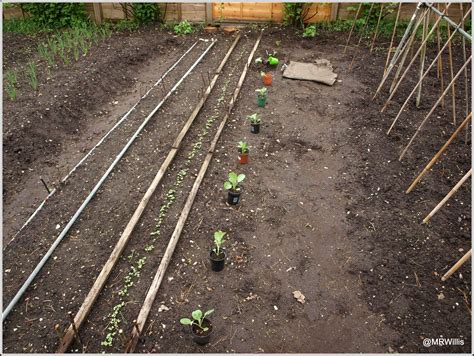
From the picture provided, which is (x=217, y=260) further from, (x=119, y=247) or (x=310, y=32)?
(x=310, y=32)

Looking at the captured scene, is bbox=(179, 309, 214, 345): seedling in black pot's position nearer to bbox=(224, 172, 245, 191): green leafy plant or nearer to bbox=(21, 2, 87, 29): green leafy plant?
bbox=(224, 172, 245, 191): green leafy plant

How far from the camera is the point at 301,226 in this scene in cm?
383

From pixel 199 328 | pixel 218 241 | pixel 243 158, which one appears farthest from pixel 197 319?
pixel 243 158

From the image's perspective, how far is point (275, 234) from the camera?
3.74 m

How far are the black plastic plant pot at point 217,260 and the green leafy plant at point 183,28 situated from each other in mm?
6978

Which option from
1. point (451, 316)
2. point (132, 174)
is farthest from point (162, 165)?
point (451, 316)

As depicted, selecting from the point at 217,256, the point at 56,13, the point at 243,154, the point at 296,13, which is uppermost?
the point at 296,13

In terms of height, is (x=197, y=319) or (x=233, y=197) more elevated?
(x=233, y=197)

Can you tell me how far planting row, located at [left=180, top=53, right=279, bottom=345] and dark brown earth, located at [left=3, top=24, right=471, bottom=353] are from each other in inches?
3.5

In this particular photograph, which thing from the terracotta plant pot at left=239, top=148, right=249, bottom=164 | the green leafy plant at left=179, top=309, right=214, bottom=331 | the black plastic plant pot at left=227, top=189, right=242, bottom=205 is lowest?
the green leafy plant at left=179, top=309, right=214, bottom=331

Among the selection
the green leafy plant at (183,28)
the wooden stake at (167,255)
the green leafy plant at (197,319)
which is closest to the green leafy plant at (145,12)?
the green leafy plant at (183,28)

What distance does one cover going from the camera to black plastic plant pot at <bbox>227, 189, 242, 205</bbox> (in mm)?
3975

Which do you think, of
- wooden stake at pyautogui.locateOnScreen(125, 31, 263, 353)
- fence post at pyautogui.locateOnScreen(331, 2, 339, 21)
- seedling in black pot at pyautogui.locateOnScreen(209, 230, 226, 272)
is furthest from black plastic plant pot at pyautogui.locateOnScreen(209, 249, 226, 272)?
fence post at pyautogui.locateOnScreen(331, 2, 339, 21)

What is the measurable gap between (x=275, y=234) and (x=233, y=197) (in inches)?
24.9
